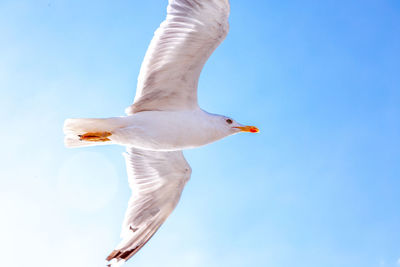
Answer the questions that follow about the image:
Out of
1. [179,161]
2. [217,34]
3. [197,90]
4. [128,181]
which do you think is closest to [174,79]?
[197,90]

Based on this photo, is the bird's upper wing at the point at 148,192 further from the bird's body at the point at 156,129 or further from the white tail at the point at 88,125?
the white tail at the point at 88,125

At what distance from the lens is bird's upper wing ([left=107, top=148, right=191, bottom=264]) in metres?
6.54

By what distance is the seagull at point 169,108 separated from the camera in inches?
214

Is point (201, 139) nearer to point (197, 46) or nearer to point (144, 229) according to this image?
point (197, 46)

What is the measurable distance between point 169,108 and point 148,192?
1.52 m

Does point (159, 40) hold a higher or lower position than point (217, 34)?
lower

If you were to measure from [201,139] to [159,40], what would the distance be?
1.39 meters

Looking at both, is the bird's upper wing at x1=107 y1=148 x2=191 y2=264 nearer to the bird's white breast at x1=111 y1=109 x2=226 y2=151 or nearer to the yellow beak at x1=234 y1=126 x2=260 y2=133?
the bird's white breast at x1=111 y1=109 x2=226 y2=151

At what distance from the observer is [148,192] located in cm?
685

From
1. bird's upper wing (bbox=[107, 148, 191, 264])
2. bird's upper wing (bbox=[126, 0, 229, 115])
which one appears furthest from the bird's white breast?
bird's upper wing (bbox=[107, 148, 191, 264])

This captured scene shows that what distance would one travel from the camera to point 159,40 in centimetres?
559

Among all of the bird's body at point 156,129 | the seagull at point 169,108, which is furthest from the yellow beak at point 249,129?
the bird's body at point 156,129

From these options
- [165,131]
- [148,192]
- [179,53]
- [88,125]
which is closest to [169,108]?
[165,131]

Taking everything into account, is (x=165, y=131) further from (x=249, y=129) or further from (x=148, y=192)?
(x=148, y=192)
